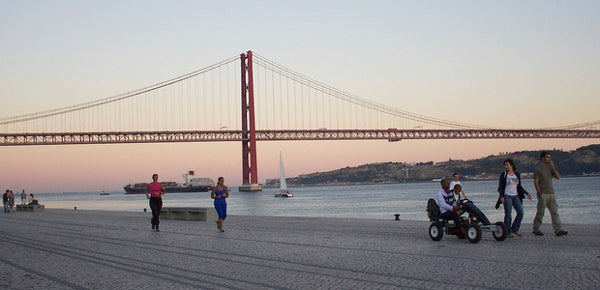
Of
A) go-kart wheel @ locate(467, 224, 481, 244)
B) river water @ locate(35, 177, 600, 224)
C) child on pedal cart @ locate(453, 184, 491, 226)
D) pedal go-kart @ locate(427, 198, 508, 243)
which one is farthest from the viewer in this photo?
river water @ locate(35, 177, 600, 224)

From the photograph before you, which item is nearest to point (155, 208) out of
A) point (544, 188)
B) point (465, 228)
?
point (465, 228)

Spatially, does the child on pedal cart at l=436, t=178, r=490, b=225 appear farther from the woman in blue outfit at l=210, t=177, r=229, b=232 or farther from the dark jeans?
the dark jeans

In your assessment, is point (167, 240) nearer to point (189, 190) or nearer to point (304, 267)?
point (304, 267)

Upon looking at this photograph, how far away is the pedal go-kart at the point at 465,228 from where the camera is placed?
1211cm

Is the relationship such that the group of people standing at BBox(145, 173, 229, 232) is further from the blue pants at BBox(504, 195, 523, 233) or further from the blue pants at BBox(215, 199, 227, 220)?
the blue pants at BBox(504, 195, 523, 233)

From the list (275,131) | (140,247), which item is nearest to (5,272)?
(140,247)

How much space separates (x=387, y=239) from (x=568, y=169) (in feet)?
474

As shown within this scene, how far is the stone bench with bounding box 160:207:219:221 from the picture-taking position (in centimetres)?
2222

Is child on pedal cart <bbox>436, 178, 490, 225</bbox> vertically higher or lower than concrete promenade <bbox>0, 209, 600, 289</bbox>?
higher

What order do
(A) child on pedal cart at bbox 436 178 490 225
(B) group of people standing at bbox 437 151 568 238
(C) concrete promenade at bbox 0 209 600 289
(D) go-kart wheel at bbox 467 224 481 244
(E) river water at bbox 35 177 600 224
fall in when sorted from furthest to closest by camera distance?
(E) river water at bbox 35 177 600 224 → (B) group of people standing at bbox 437 151 568 238 → (A) child on pedal cart at bbox 436 178 490 225 → (D) go-kart wheel at bbox 467 224 481 244 → (C) concrete promenade at bbox 0 209 600 289

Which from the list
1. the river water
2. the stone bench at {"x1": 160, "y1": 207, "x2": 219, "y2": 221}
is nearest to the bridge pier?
the river water

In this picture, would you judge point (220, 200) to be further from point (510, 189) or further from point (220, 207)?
point (510, 189)

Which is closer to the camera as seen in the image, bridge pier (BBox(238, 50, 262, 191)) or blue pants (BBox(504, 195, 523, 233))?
blue pants (BBox(504, 195, 523, 233))

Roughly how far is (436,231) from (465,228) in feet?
1.63
